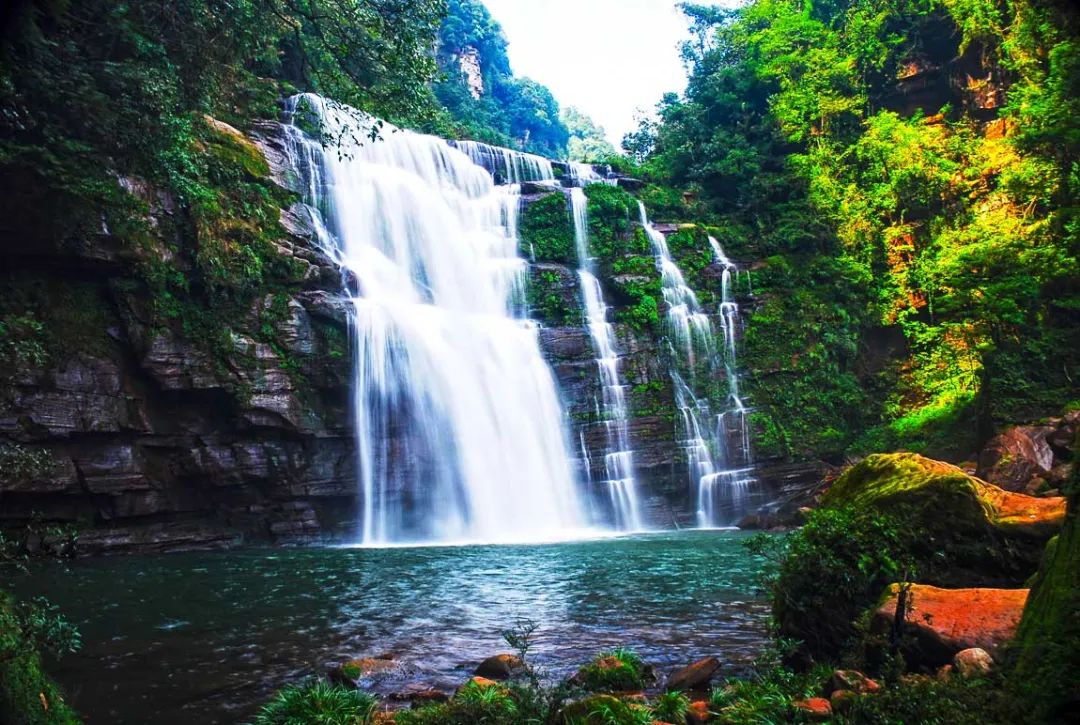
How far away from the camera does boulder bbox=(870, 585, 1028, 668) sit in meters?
5.28

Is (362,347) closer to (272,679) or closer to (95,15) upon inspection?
(95,15)

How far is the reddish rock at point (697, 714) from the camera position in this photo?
5031mm

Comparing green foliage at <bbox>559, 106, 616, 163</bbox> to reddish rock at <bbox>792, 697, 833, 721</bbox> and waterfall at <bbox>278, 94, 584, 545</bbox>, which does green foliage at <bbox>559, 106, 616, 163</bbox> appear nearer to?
waterfall at <bbox>278, 94, 584, 545</bbox>

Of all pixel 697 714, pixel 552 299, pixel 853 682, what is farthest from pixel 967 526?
pixel 552 299

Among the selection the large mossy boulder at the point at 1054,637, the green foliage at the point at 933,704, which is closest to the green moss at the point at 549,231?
the green foliage at the point at 933,704

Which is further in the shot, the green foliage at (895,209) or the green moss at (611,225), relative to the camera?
the green moss at (611,225)

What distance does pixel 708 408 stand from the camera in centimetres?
2792

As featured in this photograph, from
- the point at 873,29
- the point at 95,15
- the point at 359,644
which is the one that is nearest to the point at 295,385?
the point at 95,15

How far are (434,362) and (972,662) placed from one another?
20.7 meters

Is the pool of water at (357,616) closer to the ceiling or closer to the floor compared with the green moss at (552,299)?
closer to the floor

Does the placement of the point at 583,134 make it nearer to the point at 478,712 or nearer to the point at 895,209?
the point at 895,209

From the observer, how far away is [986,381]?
23.2m

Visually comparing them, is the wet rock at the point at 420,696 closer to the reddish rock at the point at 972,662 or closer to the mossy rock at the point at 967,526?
the reddish rock at the point at 972,662

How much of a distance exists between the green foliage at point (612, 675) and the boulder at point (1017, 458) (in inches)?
637
